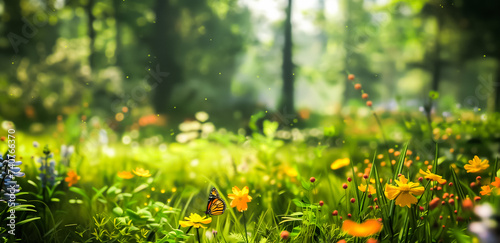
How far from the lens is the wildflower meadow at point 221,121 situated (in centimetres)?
199

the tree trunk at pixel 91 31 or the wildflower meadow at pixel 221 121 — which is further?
the tree trunk at pixel 91 31

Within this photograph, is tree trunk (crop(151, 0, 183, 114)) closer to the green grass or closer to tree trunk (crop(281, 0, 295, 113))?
tree trunk (crop(281, 0, 295, 113))

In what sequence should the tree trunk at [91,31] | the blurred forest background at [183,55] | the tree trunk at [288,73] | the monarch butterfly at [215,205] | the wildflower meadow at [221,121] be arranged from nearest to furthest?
the monarch butterfly at [215,205] < the wildflower meadow at [221,121] < the tree trunk at [288,73] < the blurred forest background at [183,55] < the tree trunk at [91,31]

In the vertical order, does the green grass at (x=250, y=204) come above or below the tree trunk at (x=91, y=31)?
below

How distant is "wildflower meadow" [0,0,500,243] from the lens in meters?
1.99

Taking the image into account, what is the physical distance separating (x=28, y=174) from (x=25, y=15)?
8100 mm

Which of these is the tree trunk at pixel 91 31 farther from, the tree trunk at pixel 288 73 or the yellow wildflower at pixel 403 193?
the yellow wildflower at pixel 403 193

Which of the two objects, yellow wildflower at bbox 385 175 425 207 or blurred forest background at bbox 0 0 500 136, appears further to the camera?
blurred forest background at bbox 0 0 500 136

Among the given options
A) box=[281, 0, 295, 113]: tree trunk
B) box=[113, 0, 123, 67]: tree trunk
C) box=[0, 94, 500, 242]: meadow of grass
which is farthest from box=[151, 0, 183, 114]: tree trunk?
box=[0, 94, 500, 242]: meadow of grass

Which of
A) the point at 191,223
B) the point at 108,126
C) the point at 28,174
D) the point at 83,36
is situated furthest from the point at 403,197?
the point at 83,36

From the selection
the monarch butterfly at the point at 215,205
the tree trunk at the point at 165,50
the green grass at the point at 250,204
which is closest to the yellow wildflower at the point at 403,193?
the green grass at the point at 250,204

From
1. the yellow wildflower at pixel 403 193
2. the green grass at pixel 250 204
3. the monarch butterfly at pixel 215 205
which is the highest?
the yellow wildflower at pixel 403 193

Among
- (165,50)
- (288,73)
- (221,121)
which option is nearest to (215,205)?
(288,73)

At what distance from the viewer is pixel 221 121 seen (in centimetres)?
866
